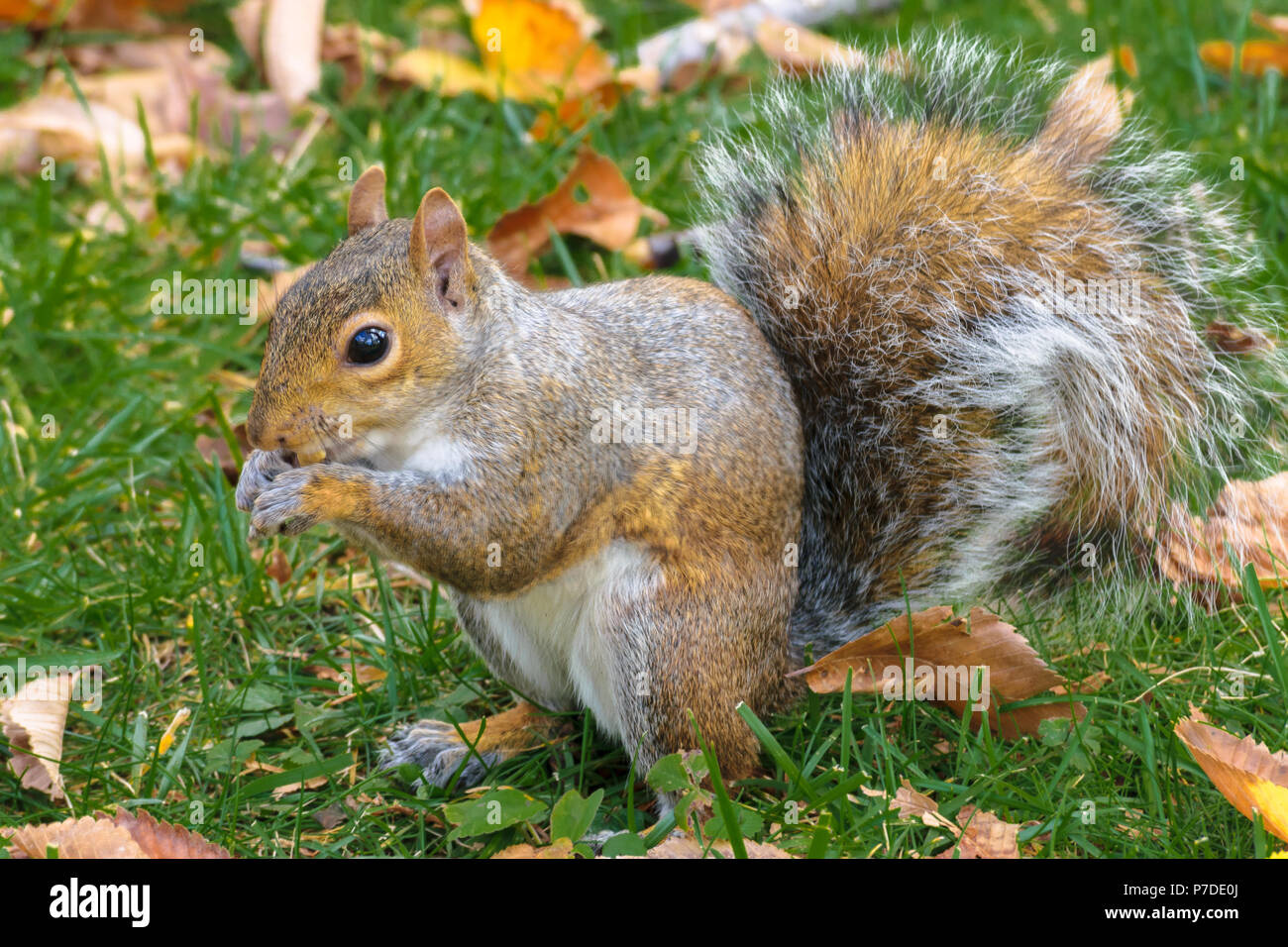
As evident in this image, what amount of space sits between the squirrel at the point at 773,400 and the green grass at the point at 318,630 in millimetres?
109

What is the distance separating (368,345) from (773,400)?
0.51 meters

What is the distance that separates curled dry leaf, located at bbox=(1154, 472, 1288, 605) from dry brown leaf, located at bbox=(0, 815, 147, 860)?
4.31ft

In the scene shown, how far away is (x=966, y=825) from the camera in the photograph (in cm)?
147

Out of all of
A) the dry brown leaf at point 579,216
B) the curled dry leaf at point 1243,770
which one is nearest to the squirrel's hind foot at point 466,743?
the curled dry leaf at point 1243,770

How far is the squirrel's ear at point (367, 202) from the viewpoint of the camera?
67.7 inches

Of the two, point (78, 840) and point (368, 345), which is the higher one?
point (368, 345)

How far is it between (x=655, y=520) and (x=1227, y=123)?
1.89m

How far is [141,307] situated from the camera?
2521mm

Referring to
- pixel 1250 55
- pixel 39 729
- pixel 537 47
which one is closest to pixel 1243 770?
pixel 39 729

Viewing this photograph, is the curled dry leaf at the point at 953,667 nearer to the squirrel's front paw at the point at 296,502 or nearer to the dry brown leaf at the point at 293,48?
the squirrel's front paw at the point at 296,502

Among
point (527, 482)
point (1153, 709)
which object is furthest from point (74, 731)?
point (1153, 709)

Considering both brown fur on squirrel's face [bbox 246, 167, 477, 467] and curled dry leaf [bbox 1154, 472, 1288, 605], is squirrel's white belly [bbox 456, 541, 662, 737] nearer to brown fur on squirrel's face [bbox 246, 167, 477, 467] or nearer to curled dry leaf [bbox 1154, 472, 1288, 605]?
brown fur on squirrel's face [bbox 246, 167, 477, 467]

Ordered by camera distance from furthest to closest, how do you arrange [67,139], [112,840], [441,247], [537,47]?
[537,47], [67,139], [441,247], [112,840]

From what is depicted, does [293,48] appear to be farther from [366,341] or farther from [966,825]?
[966,825]
